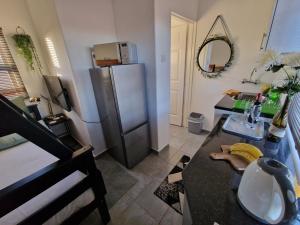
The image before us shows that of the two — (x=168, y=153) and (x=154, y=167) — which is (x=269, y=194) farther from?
(x=168, y=153)

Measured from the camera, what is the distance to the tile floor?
1.44 m

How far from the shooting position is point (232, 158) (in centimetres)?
85

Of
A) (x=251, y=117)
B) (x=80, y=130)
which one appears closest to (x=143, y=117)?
(x=80, y=130)

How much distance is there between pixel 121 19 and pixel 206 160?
6.63 feet

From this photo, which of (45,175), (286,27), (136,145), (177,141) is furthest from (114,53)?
(286,27)

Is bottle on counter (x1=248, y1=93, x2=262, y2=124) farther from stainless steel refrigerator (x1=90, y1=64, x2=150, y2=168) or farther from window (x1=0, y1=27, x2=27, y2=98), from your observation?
window (x1=0, y1=27, x2=27, y2=98)

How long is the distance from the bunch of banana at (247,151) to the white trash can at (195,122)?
1878 mm

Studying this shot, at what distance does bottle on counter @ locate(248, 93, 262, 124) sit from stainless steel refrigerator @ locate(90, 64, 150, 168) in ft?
Result: 4.06

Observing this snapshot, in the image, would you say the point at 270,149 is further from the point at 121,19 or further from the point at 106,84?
the point at 121,19

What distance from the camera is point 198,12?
2.29 m

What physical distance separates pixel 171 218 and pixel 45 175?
1.22 metres

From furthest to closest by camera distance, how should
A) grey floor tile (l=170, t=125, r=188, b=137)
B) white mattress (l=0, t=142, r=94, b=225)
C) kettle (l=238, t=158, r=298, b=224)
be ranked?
1. grey floor tile (l=170, t=125, r=188, b=137)
2. white mattress (l=0, t=142, r=94, b=225)
3. kettle (l=238, t=158, r=298, b=224)

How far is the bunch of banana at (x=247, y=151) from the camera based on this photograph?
32.0 inches

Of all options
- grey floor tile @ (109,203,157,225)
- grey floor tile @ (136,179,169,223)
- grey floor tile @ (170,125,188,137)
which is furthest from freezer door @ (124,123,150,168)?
grey floor tile @ (170,125,188,137)
